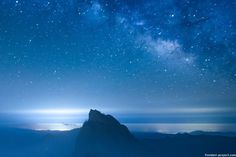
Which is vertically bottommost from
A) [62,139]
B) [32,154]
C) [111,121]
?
[32,154]

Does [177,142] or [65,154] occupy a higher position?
[177,142]

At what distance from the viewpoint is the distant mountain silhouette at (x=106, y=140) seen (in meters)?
74.6

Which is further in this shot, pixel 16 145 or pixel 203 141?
pixel 16 145

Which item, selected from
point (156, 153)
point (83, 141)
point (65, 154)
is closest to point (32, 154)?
point (65, 154)

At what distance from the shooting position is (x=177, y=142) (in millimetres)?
85312

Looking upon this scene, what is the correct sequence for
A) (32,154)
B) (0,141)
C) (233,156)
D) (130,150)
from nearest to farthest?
(233,156), (130,150), (32,154), (0,141)

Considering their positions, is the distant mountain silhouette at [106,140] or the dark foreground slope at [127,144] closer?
the dark foreground slope at [127,144]

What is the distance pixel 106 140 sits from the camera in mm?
79125

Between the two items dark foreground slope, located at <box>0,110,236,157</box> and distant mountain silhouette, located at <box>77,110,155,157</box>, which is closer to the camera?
dark foreground slope, located at <box>0,110,236,157</box>

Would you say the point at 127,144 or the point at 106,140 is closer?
the point at 127,144

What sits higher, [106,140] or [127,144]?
[106,140]

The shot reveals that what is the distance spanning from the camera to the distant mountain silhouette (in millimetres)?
74625

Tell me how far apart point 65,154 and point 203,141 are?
54040 millimetres

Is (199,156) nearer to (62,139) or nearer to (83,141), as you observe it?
(83,141)
